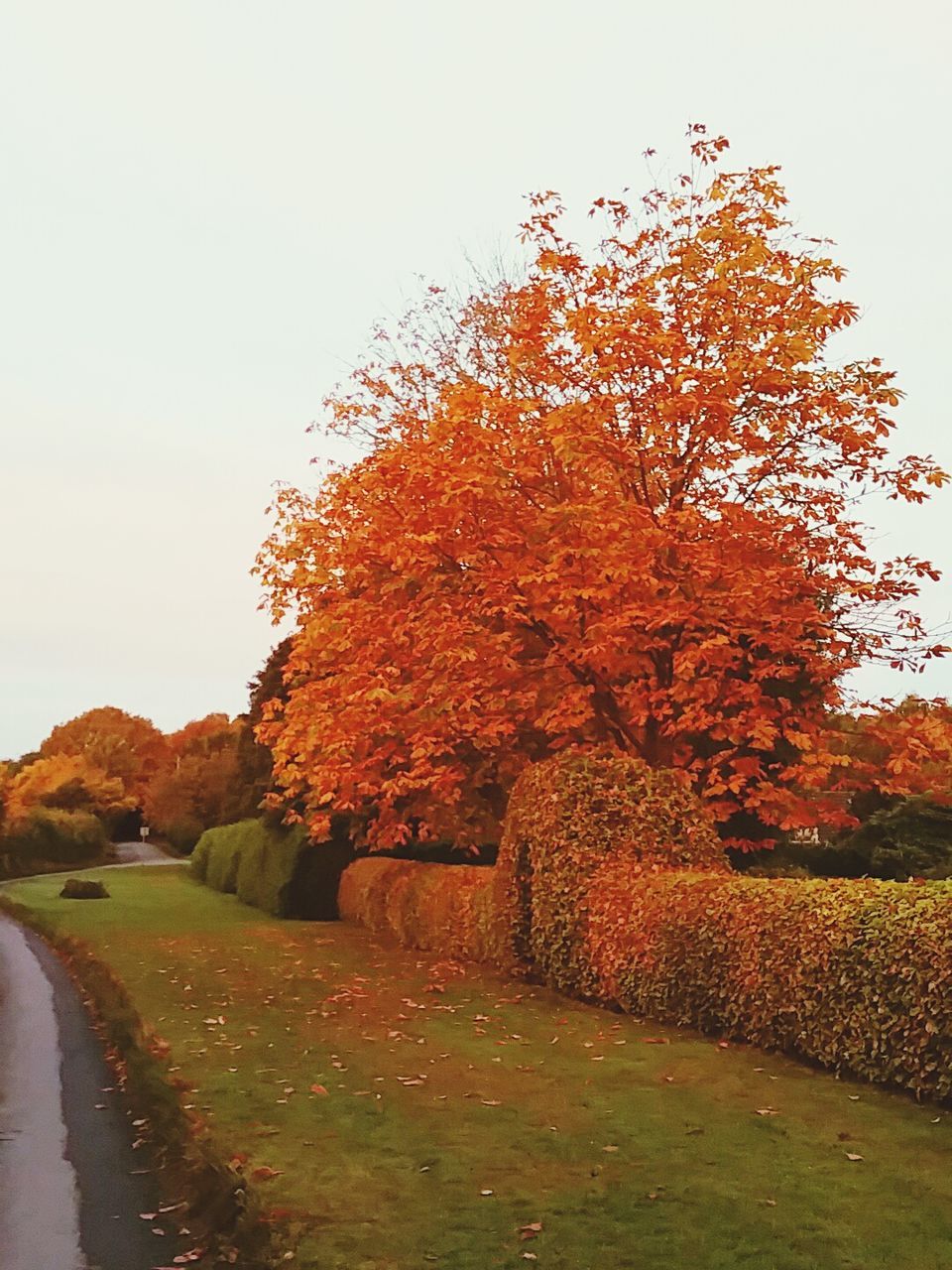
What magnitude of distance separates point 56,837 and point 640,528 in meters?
49.4

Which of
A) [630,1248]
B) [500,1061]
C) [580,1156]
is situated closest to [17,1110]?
A: [500,1061]

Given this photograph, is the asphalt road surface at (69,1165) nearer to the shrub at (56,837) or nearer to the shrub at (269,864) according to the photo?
the shrub at (269,864)

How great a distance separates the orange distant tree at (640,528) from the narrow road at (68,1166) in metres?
6.42

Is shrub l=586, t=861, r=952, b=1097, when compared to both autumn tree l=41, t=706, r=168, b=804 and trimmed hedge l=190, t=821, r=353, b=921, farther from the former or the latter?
autumn tree l=41, t=706, r=168, b=804

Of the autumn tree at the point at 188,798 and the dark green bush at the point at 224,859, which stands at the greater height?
the autumn tree at the point at 188,798

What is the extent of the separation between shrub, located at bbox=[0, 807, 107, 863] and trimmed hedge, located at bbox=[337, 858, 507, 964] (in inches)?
1338

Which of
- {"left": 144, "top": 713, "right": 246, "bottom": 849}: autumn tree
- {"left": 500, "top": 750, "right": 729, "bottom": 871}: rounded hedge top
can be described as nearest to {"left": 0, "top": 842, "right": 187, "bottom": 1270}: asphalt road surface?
{"left": 500, "top": 750, "right": 729, "bottom": 871}: rounded hedge top

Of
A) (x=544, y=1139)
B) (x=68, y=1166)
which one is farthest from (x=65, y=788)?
(x=544, y=1139)

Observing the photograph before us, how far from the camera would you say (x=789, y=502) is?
47.5 ft

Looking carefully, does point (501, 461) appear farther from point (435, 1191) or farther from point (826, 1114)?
point (435, 1191)

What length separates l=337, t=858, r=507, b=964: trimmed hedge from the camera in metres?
15.4

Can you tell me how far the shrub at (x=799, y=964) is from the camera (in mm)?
7496

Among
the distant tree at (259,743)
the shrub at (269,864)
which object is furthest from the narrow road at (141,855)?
the shrub at (269,864)

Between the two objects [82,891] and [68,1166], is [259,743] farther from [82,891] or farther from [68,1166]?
[68,1166]
